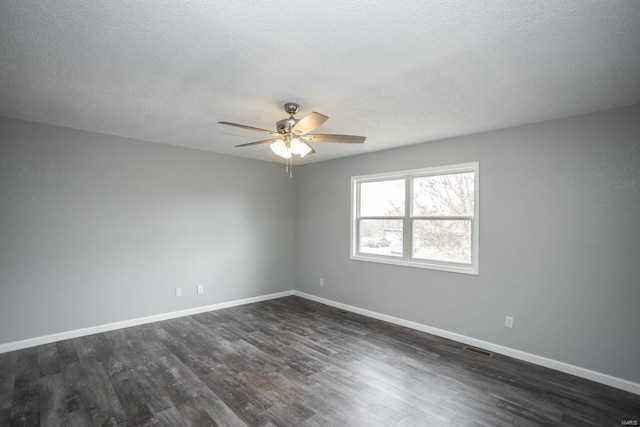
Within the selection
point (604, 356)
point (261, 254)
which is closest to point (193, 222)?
point (261, 254)

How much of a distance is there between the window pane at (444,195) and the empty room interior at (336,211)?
0.09 ft

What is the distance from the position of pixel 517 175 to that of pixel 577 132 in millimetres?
635

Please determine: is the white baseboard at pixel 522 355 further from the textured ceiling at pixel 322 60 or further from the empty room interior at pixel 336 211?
the textured ceiling at pixel 322 60

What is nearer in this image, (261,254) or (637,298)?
(637,298)

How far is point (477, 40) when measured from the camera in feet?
6.06

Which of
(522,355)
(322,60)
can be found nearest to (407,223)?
(522,355)

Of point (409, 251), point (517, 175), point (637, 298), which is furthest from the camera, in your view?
point (409, 251)

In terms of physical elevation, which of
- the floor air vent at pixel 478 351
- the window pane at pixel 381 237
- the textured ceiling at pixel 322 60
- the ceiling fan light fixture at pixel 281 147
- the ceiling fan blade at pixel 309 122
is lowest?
the floor air vent at pixel 478 351

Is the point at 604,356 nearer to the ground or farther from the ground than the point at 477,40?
nearer to the ground

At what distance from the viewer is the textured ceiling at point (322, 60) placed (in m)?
1.63

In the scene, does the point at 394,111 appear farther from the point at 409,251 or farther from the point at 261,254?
the point at 261,254

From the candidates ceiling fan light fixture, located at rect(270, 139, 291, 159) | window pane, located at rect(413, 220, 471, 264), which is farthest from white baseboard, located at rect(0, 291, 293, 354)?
ceiling fan light fixture, located at rect(270, 139, 291, 159)

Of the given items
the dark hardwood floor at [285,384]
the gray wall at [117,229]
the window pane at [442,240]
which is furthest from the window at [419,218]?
the gray wall at [117,229]

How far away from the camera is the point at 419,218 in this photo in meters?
4.30
